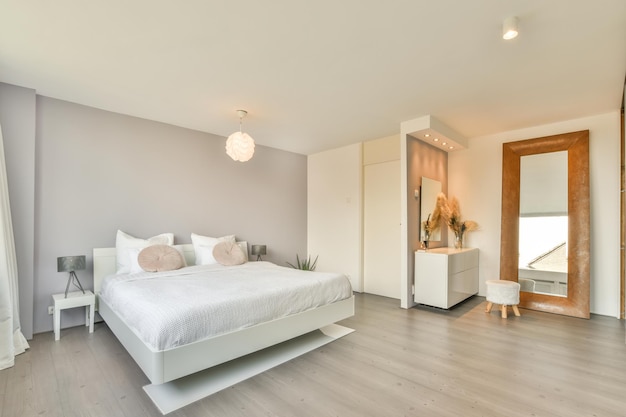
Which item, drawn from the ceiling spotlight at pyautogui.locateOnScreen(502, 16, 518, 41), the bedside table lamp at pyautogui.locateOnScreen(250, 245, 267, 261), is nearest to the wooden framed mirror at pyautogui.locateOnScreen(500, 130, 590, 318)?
the ceiling spotlight at pyautogui.locateOnScreen(502, 16, 518, 41)

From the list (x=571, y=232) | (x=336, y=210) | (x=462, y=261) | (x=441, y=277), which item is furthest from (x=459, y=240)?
(x=336, y=210)

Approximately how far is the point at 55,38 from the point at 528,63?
396cm

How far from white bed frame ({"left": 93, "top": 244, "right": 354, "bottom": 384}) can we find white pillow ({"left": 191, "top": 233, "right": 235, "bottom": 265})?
1.24 m

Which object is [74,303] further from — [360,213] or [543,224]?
[543,224]

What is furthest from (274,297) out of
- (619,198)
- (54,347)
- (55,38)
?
(619,198)

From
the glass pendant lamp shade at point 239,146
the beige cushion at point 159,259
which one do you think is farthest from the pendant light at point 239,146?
the beige cushion at point 159,259

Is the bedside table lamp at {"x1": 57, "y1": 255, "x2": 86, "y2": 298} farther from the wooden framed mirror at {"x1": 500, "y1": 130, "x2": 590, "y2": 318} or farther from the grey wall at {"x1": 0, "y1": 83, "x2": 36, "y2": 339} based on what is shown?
the wooden framed mirror at {"x1": 500, "y1": 130, "x2": 590, "y2": 318}

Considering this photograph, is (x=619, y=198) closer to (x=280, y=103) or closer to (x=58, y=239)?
(x=280, y=103)

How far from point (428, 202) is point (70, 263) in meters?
4.78

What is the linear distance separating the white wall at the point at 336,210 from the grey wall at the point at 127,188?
0.91 meters

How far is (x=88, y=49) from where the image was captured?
8.36 ft

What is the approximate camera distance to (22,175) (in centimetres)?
323

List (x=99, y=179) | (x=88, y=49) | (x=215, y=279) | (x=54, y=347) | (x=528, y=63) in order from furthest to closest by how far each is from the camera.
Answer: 1. (x=99, y=179)
2. (x=215, y=279)
3. (x=54, y=347)
4. (x=528, y=63)
5. (x=88, y=49)

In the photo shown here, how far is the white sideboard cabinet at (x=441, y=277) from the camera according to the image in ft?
13.8
